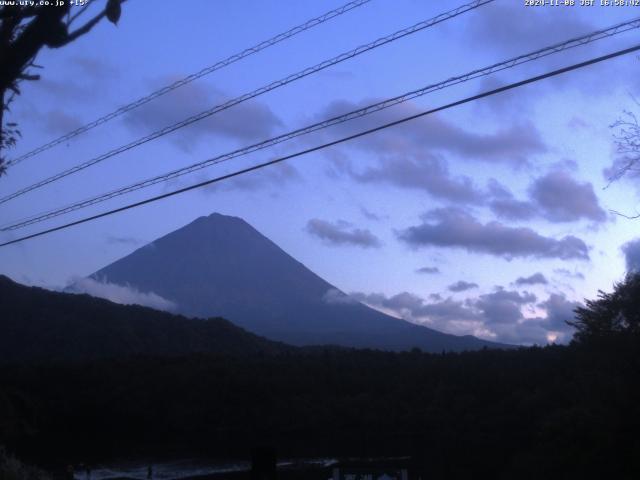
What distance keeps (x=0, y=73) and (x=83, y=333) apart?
221 feet

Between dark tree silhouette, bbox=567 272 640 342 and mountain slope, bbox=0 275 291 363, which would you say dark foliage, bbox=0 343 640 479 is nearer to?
dark tree silhouette, bbox=567 272 640 342

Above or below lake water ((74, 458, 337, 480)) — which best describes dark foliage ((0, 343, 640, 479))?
above

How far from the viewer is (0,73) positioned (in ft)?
16.8

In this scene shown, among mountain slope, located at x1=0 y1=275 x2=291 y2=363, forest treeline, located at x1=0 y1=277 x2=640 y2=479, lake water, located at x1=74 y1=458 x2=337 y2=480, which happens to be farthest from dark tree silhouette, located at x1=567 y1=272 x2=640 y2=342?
mountain slope, located at x1=0 y1=275 x2=291 y2=363

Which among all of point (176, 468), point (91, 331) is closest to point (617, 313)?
point (176, 468)

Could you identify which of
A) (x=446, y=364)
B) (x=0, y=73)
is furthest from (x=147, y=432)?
(x=0, y=73)

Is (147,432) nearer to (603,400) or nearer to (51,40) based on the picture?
(603,400)

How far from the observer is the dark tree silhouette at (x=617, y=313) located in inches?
1126

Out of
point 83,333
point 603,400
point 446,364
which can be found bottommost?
point 603,400

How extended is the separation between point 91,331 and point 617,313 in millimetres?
50533

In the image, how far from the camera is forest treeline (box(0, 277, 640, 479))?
26016 mm

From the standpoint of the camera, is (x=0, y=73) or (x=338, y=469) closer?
(x=0, y=73)

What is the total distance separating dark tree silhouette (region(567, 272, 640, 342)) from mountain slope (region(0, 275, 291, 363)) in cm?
3926

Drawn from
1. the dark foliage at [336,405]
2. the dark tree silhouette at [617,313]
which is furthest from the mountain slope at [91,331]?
the dark tree silhouette at [617,313]
